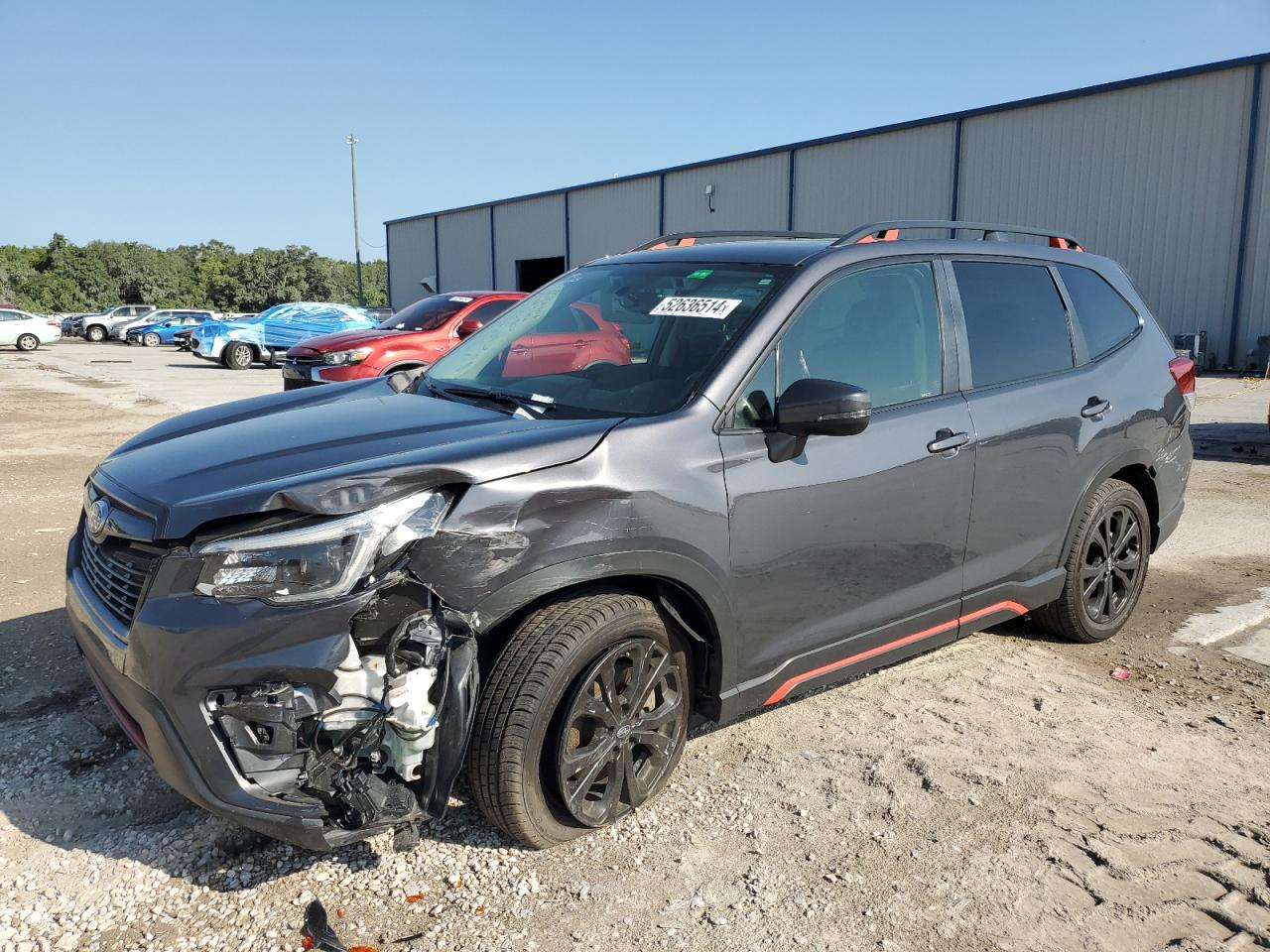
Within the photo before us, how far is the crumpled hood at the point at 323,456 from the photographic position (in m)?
2.51

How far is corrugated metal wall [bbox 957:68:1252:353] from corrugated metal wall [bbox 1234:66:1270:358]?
0.95 feet

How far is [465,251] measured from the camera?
40.5 m

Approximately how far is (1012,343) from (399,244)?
44793mm

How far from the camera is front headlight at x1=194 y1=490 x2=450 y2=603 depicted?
2418mm

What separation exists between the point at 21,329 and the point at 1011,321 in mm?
37194

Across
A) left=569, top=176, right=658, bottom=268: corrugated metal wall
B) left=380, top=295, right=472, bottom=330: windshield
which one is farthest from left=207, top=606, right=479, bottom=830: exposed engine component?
left=569, top=176, right=658, bottom=268: corrugated metal wall

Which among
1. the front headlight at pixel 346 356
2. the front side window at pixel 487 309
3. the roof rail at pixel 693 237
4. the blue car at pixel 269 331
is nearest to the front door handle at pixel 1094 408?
the roof rail at pixel 693 237

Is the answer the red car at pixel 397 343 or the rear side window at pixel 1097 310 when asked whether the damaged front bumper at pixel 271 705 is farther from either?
the red car at pixel 397 343

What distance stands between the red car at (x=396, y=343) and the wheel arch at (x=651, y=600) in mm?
8064

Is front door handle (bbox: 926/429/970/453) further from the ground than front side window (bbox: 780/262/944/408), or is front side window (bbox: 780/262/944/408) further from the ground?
front side window (bbox: 780/262/944/408)

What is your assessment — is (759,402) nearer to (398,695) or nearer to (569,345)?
(569,345)

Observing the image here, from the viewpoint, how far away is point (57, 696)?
3904 mm

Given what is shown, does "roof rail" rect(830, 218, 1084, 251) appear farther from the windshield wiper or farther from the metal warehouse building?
the metal warehouse building

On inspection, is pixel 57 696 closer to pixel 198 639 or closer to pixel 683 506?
pixel 198 639
